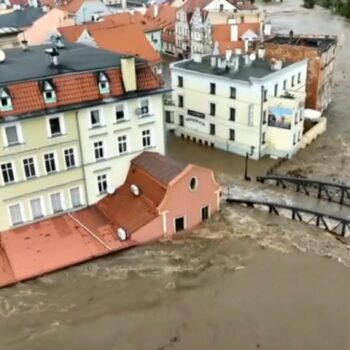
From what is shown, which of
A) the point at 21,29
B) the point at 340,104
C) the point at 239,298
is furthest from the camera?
the point at 21,29

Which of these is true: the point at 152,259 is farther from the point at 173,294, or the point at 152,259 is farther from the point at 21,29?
the point at 21,29

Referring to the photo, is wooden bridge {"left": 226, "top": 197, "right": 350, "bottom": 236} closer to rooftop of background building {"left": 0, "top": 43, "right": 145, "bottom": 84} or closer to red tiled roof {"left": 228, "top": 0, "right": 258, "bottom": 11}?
rooftop of background building {"left": 0, "top": 43, "right": 145, "bottom": 84}

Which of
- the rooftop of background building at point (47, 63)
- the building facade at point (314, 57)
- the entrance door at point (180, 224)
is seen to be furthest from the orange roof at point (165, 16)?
the entrance door at point (180, 224)

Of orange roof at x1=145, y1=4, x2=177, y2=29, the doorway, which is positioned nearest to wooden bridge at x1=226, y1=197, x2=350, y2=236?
the doorway

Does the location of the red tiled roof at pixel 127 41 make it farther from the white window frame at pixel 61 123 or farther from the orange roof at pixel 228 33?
the white window frame at pixel 61 123

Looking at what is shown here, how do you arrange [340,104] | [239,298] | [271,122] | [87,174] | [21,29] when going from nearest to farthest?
[239,298] → [87,174] → [271,122] → [340,104] → [21,29]

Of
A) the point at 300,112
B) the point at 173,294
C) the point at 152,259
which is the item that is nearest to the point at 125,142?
the point at 152,259

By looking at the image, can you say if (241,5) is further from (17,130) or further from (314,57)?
(17,130)
